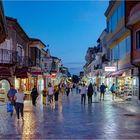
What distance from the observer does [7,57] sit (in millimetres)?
36062

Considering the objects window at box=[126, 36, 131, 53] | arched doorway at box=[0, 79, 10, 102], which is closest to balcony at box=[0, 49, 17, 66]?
arched doorway at box=[0, 79, 10, 102]

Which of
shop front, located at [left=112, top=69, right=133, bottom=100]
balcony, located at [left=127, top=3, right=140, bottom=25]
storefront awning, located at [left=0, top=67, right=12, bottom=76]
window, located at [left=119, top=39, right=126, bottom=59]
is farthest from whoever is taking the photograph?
window, located at [left=119, top=39, right=126, bottom=59]

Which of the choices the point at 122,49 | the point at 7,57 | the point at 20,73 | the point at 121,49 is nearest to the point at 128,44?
the point at 122,49

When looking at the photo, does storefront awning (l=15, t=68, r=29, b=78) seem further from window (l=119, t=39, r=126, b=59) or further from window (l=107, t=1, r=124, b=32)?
window (l=107, t=1, r=124, b=32)

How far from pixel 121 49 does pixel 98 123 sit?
2406 cm

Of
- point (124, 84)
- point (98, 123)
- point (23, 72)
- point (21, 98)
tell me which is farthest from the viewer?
point (124, 84)

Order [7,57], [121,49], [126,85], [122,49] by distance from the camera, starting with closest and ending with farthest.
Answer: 1. [7,57]
2. [126,85]
3. [122,49]
4. [121,49]

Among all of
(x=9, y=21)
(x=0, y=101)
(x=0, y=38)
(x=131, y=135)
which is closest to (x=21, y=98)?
(x=0, y=38)

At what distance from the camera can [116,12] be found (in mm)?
42062

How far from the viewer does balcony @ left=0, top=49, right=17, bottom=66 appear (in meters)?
35.1

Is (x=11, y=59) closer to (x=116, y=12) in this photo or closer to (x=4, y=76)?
(x=4, y=76)

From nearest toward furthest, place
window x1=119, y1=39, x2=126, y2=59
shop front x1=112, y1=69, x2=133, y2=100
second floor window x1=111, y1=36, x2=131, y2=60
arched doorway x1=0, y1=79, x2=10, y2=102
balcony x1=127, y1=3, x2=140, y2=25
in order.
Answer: balcony x1=127, y1=3, x2=140, y2=25, arched doorway x1=0, y1=79, x2=10, y2=102, second floor window x1=111, y1=36, x2=131, y2=60, shop front x1=112, y1=69, x2=133, y2=100, window x1=119, y1=39, x2=126, y2=59

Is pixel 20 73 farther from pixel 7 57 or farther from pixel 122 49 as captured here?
pixel 122 49

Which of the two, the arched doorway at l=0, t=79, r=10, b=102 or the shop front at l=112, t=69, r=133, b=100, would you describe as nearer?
the arched doorway at l=0, t=79, r=10, b=102
